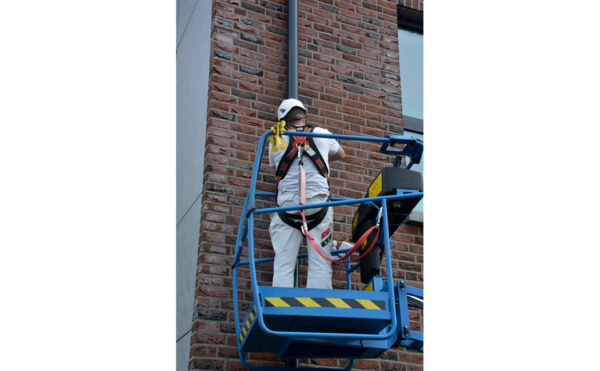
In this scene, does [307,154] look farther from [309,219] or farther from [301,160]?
[309,219]

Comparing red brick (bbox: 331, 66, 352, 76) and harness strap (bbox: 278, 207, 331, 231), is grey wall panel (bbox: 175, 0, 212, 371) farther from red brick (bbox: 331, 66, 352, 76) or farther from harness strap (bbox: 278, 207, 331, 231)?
red brick (bbox: 331, 66, 352, 76)

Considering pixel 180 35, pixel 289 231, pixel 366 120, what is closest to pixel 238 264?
pixel 289 231

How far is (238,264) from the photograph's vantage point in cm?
487

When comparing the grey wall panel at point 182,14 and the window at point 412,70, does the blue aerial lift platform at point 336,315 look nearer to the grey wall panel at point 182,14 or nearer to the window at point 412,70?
the window at point 412,70

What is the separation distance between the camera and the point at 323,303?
12.9 ft

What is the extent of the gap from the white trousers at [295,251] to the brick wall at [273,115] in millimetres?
644

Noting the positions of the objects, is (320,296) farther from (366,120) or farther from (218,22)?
(218,22)

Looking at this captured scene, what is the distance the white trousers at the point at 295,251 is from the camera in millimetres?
4469

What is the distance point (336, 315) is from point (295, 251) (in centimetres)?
78

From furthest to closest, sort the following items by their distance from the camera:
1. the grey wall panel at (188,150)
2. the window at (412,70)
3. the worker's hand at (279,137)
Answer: the window at (412,70) < the grey wall panel at (188,150) < the worker's hand at (279,137)

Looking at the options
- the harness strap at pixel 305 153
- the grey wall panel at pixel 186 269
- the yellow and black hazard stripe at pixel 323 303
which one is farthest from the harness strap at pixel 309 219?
the grey wall panel at pixel 186 269

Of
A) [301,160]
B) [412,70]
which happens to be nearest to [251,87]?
[301,160]

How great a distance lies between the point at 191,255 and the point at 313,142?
157 centimetres

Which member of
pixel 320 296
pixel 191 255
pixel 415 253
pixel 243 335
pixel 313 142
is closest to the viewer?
pixel 320 296
